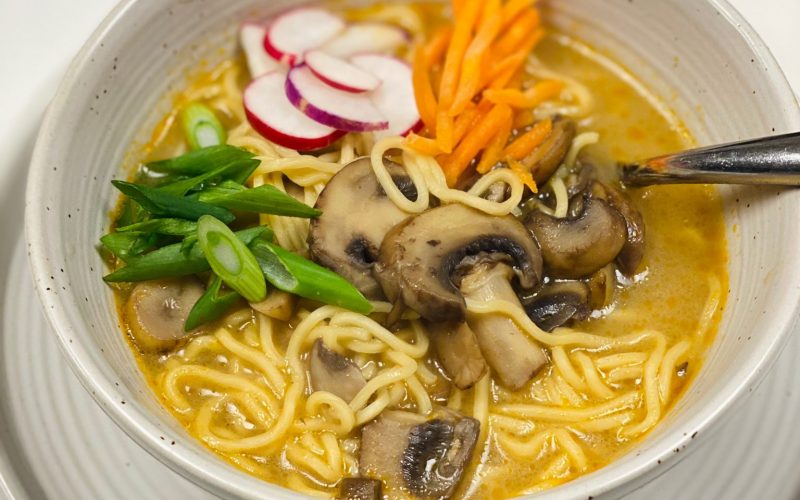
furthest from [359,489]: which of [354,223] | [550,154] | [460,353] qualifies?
[550,154]

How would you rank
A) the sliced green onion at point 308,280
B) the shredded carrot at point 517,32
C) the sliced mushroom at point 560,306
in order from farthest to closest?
the shredded carrot at point 517,32, the sliced mushroom at point 560,306, the sliced green onion at point 308,280

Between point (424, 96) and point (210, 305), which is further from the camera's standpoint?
point (424, 96)

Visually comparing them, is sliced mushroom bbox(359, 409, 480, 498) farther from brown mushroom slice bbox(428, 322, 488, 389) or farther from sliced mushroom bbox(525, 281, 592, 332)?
sliced mushroom bbox(525, 281, 592, 332)

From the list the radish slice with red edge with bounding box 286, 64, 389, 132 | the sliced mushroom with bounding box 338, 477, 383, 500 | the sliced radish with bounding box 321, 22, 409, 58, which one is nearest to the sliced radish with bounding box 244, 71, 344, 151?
the radish slice with red edge with bounding box 286, 64, 389, 132

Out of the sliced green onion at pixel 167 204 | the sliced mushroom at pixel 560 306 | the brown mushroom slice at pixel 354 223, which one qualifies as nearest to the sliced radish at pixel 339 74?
the brown mushroom slice at pixel 354 223

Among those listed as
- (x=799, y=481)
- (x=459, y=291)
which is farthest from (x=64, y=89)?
(x=799, y=481)

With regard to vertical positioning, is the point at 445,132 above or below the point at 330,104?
below

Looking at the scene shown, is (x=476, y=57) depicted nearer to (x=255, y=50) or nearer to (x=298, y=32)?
(x=298, y=32)

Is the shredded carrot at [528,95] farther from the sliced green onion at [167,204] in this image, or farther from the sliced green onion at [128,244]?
the sliced green onion at [128,244]
